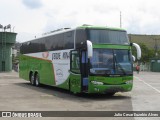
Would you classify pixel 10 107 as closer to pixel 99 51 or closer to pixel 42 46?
pixel 99 51

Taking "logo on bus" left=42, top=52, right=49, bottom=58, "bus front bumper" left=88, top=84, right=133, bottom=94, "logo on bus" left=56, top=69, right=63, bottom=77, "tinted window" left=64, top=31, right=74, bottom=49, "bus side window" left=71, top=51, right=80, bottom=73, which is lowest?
"bus front bumper" left=88, top=84, right=133, bottom=94

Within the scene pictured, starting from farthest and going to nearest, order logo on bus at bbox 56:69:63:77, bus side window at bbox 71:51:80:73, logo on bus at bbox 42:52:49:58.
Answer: logo on bus at bbox 42:52:49:58, logo on bus at bbox 56:69:63:77, bus side window at bbox 71:51:80:73

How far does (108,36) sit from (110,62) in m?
1.30

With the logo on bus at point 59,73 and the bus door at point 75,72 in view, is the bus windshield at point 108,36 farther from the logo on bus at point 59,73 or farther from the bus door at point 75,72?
the logo on bus at point 59,73

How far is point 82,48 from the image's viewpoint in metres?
17.5

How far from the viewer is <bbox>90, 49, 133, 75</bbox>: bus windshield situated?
16828 millimetres

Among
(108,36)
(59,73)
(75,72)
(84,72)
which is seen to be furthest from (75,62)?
(59,73)

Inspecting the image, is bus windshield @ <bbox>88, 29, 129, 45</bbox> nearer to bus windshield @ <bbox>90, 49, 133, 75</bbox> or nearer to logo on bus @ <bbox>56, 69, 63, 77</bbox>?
bus windshield @ <bbox>90, 49, 133, 75</bbox>

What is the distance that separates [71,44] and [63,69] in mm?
1683

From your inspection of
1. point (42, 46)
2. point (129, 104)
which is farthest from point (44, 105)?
point (42, 46)

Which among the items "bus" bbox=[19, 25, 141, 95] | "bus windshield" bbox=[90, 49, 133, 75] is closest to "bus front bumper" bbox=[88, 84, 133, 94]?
"bus" bbox=[19, 25, 141, 95]

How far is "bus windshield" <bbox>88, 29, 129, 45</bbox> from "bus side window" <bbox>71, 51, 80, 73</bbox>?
1294 millimetres

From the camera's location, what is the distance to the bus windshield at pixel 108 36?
17.2 meters

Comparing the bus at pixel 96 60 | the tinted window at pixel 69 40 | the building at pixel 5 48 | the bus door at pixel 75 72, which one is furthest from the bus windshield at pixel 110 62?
the building at pixel 5 48
